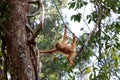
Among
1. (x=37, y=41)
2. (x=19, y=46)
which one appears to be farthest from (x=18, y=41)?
(x=37, y=41)

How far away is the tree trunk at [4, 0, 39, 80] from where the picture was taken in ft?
4.58

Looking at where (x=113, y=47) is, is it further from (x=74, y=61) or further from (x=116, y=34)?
(x=74, y=61)

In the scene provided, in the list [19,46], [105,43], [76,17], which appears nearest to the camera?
[19,46]

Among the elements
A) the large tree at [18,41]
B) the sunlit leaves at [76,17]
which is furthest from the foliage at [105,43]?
the large tree at [18,41]

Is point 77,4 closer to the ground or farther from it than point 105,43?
farther from it

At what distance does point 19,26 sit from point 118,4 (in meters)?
1.12

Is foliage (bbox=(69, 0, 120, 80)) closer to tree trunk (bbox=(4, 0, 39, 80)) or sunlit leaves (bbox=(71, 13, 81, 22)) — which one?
sunlit leaves (bbox=(71, 13, 81, 22))

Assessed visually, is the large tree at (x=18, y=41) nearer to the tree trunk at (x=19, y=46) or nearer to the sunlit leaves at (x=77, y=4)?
the tree trunk at (x=19, y=46)

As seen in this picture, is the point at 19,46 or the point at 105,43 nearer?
the point at 19,46

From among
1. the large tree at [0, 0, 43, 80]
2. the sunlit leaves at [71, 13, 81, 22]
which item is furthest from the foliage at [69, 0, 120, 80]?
the large tree at [0, 0, 43, 80]

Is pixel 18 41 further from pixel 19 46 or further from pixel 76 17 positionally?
pixel 76 17

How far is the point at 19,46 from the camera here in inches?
56.6

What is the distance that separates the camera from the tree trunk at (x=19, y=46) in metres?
1.40

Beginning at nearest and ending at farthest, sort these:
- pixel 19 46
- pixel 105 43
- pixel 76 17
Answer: pixel 19 46 → pixel 105 43 → pixel 76 17
